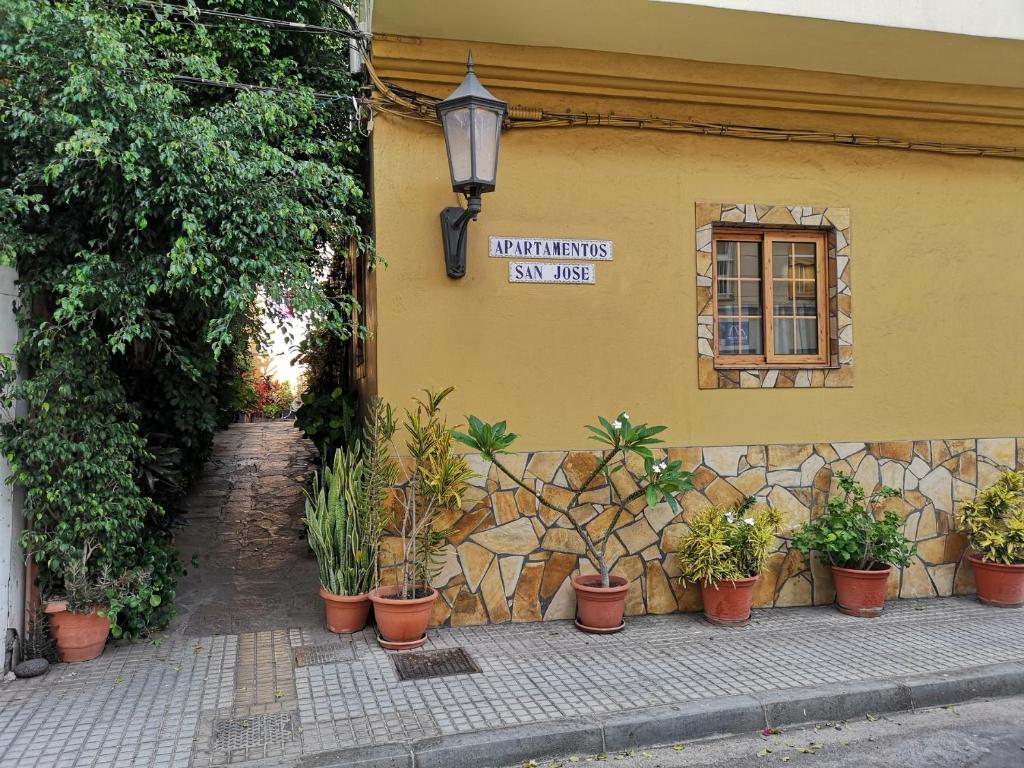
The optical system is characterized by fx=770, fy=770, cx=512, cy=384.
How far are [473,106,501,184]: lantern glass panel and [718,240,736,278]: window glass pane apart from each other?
7.53 ft

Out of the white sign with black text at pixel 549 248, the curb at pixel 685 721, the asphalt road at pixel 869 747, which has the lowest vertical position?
the asphalt road at pixel 869 747

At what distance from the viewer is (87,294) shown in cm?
469

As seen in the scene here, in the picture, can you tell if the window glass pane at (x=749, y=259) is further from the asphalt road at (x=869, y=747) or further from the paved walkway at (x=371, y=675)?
the asphalt road at (x=869, y=747)

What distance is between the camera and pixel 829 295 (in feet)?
21.9

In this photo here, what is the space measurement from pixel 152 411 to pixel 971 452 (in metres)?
7.10

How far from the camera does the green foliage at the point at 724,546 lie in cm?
583

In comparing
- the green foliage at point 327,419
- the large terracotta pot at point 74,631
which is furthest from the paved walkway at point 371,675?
the green foliage at point 327,419

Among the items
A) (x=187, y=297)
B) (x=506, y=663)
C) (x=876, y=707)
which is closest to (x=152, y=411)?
(x=187, y=297)

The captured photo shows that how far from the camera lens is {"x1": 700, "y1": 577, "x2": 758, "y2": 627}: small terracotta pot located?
588 cm

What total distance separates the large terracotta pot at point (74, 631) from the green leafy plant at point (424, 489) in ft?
6.70

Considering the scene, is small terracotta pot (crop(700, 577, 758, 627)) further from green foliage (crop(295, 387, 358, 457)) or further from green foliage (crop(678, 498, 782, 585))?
green foliage (crop(295, 387, 358, 457))

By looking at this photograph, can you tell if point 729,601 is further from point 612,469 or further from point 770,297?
point 770,297

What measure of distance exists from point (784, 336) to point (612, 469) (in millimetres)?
1986

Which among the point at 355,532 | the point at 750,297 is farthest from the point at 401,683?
the point at 750,297
